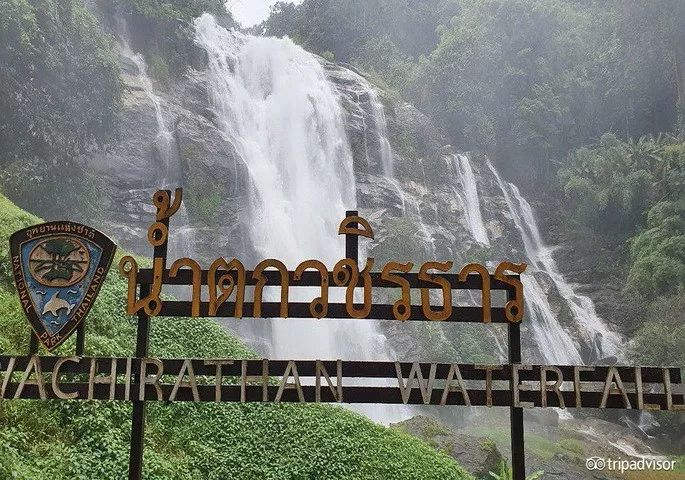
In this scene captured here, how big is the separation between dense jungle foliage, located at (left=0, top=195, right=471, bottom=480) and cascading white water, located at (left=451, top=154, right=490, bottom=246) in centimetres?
2411

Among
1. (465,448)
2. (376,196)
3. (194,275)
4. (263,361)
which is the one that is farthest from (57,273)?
(376,196)

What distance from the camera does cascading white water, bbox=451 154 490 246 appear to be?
110 ft

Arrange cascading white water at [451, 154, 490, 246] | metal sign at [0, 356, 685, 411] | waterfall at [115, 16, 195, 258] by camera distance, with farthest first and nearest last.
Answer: cascading white water at [451, 154, 490, 246], waterfall at [115, 16, 195, 258], metal sign at [0, 356, 685, 411]

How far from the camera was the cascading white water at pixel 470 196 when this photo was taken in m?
33.4

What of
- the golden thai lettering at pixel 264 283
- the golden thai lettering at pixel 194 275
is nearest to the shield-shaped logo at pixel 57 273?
the golden thai lettering at pixel 194 275

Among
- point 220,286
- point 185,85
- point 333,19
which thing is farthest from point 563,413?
point 333,19

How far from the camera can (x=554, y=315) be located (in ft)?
94.0

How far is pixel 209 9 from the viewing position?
3712 centimetres

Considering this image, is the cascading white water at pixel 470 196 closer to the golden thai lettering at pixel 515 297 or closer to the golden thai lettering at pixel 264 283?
the golden thai lettering at pixel 515 297

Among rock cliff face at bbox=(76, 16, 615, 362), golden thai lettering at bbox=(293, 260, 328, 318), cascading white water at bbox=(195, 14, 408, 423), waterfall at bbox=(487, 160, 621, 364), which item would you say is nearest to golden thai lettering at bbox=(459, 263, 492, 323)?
golden thai lettering at bbox=(293, 260, 328, 318)

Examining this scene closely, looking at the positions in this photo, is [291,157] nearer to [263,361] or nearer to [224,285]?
[224,285]

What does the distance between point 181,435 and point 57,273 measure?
416 cm

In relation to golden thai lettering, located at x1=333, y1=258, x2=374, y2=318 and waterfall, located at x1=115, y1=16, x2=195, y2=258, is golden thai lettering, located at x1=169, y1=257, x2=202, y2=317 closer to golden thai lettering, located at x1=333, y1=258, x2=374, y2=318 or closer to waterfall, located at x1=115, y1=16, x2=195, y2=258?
golden thai lettering, located at x1=333, y1=258, x2=374, y2=318

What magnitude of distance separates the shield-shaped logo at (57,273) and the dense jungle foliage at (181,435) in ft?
6.06
